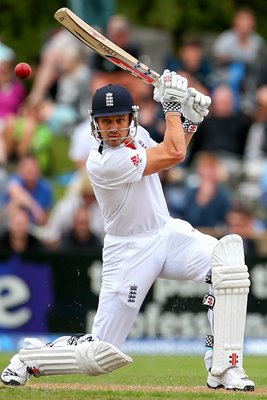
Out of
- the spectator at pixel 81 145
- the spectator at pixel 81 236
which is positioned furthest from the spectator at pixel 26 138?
the spectator at pixel 81 236

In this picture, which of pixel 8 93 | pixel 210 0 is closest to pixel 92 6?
pixel 8 93

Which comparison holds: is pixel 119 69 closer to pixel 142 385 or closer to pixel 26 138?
pixel 26 138

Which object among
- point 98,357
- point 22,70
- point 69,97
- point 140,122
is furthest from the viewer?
point 69,97

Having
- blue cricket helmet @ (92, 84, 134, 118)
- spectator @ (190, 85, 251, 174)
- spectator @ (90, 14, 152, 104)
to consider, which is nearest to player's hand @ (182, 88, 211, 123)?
blue cricket helmet @ (92, 84, 134, 118)

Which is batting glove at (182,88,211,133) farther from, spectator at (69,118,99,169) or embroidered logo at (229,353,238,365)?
spectator at (69,118,99,169)

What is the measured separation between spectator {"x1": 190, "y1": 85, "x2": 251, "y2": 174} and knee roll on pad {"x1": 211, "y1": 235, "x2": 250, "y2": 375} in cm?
704

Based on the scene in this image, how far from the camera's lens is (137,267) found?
781 centimetres

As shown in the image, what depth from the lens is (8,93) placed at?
1577cm

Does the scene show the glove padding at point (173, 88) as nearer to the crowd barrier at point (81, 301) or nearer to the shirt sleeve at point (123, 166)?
the shirt sleeve at point (123, 166)

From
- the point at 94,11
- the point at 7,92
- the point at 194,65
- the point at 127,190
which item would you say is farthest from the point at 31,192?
Answer: the point at 127,190

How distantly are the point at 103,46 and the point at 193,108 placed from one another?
0.82 meters

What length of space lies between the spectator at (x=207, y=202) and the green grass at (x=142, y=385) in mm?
3130

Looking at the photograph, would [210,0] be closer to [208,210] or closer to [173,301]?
[208,210]

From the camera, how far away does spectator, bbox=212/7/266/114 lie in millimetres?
16359
